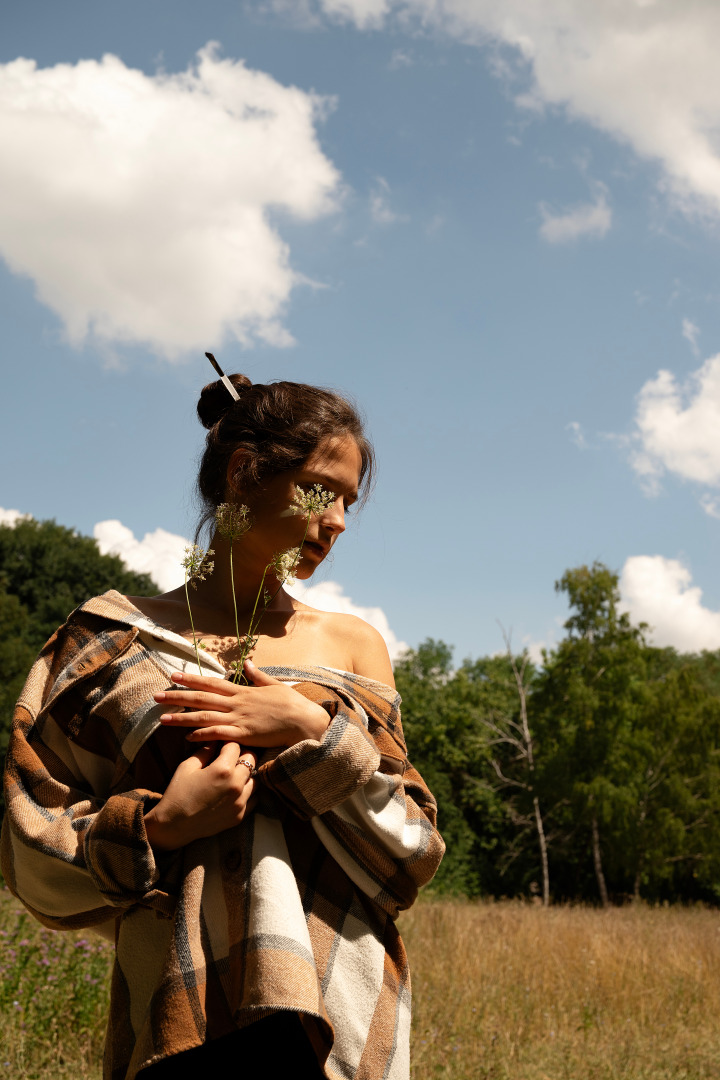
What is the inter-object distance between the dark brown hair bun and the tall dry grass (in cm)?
374

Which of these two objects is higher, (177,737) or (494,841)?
(177,737)

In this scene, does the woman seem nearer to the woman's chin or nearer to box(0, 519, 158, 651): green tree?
the woman's chin

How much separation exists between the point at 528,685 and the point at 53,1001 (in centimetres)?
1786

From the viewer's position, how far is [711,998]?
5.84m

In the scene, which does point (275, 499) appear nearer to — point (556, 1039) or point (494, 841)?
point (556, 1039)

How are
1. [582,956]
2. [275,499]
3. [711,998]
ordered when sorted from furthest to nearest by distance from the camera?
[582,956], [711,998], [275,499]

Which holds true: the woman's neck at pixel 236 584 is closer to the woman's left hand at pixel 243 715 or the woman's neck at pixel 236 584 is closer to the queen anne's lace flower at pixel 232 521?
the queen anne's lace flower at pixel 232 521

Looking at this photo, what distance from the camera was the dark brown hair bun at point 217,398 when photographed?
2.22 metres

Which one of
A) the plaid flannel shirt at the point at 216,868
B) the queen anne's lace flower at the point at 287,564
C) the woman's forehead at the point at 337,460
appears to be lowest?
the plaid flannel shirt at the point at 216,868

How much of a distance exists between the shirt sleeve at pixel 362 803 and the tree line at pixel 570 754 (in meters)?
16.7

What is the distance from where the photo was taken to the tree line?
1752cm

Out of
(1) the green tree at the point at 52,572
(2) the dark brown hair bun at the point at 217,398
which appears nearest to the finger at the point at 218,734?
(2) the dark brown hair bun at the point at 217,398

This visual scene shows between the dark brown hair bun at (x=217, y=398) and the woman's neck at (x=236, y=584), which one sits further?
the dark brown hair bun at (x=217, y=398)

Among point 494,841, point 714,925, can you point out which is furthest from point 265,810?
point 494,841
